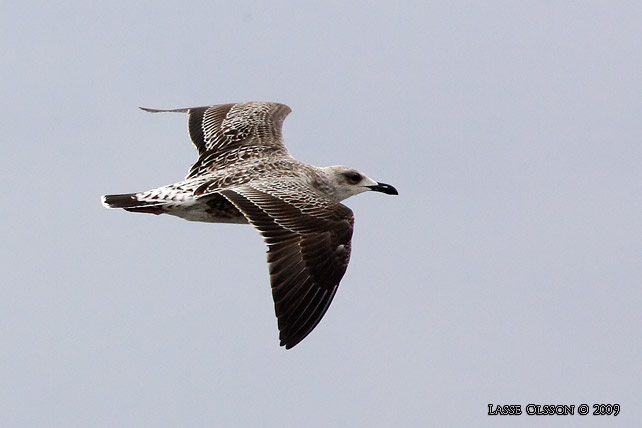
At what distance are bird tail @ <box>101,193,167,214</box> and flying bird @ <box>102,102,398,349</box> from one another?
2 cm

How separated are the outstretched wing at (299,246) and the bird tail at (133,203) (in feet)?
3.87

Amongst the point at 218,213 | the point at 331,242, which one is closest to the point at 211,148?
the point at 218,213

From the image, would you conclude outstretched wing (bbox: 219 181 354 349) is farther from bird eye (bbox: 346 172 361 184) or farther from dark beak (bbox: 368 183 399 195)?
dark beak (bbox: 368 183 399 195)

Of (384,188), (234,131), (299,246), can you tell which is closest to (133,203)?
(299,246)

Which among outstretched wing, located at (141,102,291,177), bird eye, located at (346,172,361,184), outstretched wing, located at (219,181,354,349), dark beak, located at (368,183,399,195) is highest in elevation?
outstretched wing, located at (141,102,291,177)

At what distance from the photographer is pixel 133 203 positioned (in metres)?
21.8

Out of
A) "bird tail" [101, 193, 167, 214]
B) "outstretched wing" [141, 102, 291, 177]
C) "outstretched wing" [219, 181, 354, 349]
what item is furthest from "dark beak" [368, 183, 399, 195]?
"bird tail" [101, 193, 167, 214]

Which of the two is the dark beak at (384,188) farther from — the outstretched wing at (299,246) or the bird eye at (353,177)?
the outstretched wing at (299,246)

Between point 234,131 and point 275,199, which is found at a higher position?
point 234,131

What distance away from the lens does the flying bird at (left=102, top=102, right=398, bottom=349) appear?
19.1 metres

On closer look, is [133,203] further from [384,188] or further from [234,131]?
[384,188]

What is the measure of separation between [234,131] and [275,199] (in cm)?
445

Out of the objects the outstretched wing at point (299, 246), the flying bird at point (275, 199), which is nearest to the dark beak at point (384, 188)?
the flying bird at point (275, 199)

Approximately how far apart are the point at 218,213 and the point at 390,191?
3.63 metres
